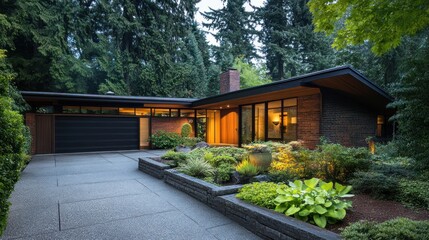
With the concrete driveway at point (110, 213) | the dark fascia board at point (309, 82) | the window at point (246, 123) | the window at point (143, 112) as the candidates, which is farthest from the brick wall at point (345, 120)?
the window at point (143, 112)

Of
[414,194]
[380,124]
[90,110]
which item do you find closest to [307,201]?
[414,194]

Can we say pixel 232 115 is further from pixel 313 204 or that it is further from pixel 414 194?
pixel 313 204

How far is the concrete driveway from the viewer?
3428 mm

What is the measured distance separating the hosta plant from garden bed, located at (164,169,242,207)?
1116mm

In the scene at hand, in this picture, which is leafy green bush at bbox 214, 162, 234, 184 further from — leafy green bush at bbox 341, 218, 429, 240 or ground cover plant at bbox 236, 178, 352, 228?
leafy green bush at bbox 341, 218, 429, 240

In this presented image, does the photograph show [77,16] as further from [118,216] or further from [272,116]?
[118,216]

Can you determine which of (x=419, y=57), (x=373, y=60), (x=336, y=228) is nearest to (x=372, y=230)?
(x=336, y=228)

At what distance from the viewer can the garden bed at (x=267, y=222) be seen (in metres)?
2.78

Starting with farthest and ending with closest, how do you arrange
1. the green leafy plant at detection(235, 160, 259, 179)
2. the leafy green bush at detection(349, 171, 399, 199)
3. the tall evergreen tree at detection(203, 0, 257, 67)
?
the tall evergreen tree at detection(203, 0, 257, 67) → the green leafy plant at detection(235, 160, 259, 179) → the leafy green bush at detection(349, 171, 399, 199)

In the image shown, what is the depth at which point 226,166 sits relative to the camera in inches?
239

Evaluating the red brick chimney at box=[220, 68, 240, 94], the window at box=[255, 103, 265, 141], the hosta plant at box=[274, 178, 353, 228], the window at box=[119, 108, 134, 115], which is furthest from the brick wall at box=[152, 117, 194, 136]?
the hosta plant at box=[274, 178, 353, 228]

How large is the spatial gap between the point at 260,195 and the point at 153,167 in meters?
4.20

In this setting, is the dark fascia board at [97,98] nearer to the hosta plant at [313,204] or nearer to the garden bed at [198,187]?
the garden bed at [198,187]

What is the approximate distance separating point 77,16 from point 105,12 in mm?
2170
